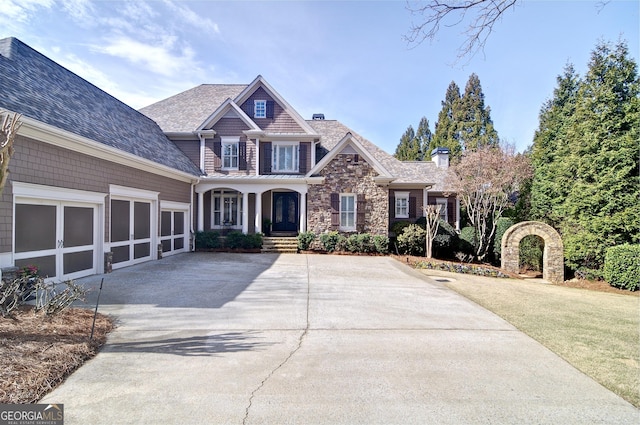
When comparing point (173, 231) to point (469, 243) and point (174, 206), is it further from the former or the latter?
point (469, 243)

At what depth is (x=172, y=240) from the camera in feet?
43.4

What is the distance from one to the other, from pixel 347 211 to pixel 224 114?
8.31m

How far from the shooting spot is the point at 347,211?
51.9ft

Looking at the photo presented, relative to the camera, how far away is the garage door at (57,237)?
21.4 feet

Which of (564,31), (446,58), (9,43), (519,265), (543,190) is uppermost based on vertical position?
(9,43)

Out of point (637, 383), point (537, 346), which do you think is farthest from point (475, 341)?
point (637, 383)

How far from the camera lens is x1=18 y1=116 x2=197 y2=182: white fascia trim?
21.3 ft

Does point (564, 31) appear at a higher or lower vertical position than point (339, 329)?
higher

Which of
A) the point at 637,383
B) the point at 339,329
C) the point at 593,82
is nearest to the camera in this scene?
the point at 637,383

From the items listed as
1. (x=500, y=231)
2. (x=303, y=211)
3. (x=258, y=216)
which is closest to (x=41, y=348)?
(x=258, y=216)

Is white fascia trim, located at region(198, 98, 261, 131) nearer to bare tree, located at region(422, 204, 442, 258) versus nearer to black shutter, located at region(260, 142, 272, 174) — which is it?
black shutter, located at region(260, 142, 272, 174)

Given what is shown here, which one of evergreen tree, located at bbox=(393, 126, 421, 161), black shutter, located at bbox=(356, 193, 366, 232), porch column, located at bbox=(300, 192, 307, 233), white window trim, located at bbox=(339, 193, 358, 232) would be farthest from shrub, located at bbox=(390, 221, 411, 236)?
evergreen tree, located at bbox=(393, 126, 421, 161)

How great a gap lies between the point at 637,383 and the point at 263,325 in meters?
4.93

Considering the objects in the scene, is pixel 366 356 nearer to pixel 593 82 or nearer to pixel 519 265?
pixel 519 265
